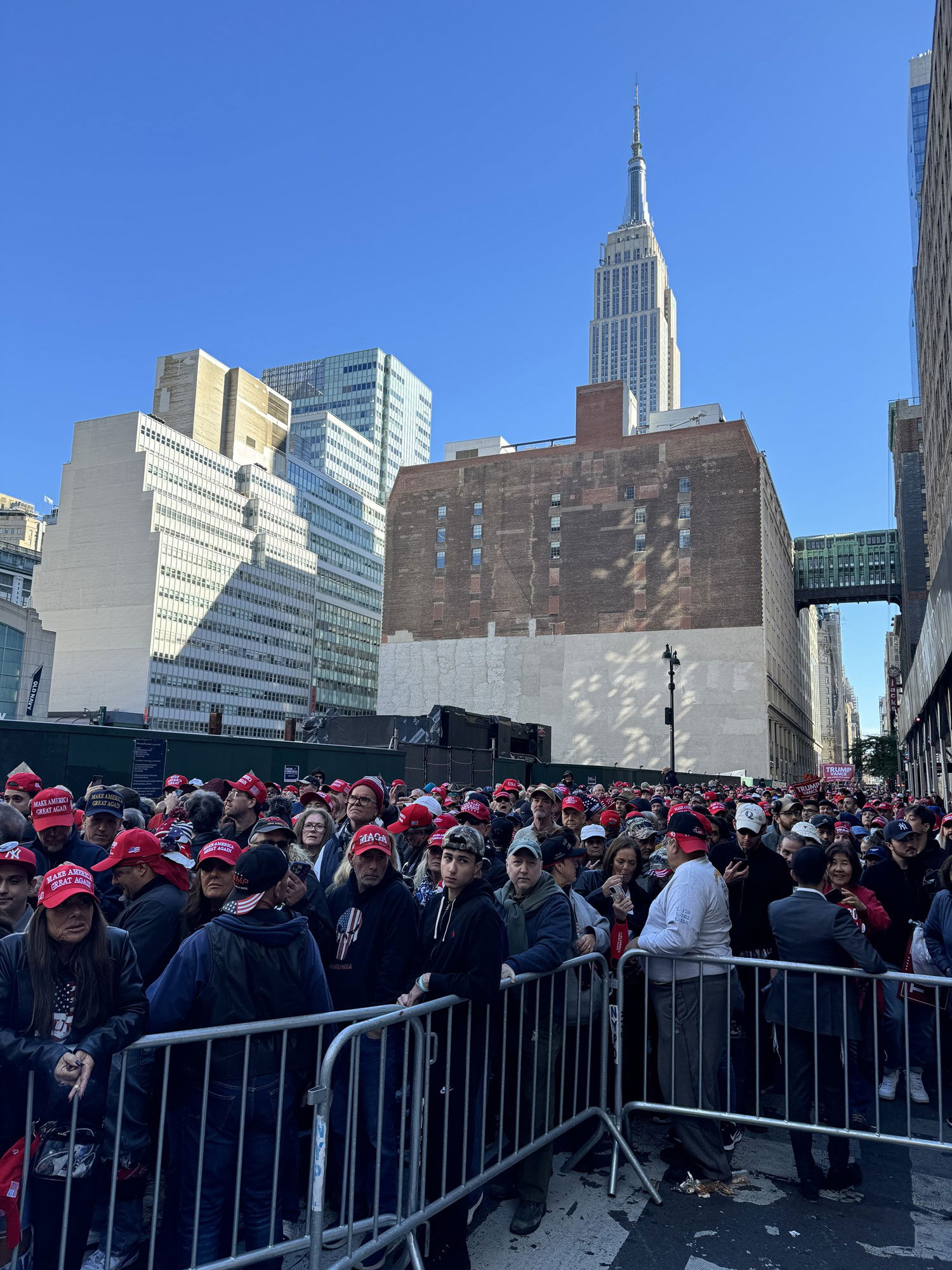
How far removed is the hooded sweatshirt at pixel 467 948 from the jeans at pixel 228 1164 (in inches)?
35.5

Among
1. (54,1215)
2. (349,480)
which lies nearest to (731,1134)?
(54,1215)

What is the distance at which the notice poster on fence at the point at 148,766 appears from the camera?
1656 cm

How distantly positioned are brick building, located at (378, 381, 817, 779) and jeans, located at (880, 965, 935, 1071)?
58.3 m

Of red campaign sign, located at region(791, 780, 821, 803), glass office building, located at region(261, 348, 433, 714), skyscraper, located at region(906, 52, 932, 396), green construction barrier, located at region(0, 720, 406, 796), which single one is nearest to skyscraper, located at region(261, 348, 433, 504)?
glass office building, located at region(261, 348, 433, 714)

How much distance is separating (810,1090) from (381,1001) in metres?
2.65

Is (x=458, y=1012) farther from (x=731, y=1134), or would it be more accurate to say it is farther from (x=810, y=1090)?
(x=731, y=1134)

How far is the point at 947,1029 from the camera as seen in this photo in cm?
641

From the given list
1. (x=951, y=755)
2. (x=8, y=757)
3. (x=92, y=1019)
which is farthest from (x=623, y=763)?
(x=92, y=1019)

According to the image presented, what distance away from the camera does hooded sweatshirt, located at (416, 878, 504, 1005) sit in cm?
406

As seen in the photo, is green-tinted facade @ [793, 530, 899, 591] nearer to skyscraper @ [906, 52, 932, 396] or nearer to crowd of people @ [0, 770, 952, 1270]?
skyscraper @ [906, 52, 932, 396]

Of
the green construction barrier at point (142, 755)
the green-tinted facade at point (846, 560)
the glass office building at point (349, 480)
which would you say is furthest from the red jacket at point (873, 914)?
the glass office building at point (349, 480)

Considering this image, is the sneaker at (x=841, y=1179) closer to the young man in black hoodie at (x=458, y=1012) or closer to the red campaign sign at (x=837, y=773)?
the young man in black hoodie at (x=458, y=1012)

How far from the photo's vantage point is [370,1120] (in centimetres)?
425

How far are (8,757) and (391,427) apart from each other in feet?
584
